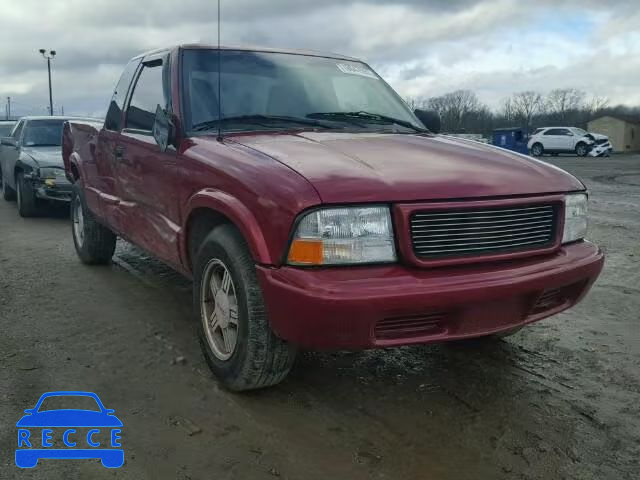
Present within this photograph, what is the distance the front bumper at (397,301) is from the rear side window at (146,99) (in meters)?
1.91

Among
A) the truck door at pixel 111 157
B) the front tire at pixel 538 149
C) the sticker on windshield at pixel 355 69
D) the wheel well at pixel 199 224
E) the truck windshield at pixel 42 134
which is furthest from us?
the front tire at pixel 538 149

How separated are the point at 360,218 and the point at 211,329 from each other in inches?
47.8

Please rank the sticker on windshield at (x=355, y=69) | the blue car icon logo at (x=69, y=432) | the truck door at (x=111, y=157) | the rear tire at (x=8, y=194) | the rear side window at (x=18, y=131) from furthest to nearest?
Result: 1. the rear tire at (x=8, y=194)
2. the rear side window at (x=18, y=131)
3. the truck door at (x=111, y=157)
4. the sticker on windshield at (x=355, y=69)
5. the blue car icon logo at (x=69, y=432)

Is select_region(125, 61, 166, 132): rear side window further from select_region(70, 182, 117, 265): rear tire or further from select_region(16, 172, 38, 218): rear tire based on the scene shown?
select_region(16, 172, 38, 218): rear tire

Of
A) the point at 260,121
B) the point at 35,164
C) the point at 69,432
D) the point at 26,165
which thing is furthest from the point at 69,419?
the point at 26,165

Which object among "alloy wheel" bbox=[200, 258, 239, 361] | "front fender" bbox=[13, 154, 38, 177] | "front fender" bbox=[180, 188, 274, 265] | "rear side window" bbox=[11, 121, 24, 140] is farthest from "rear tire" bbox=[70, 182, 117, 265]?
"rear side window" bbox=[11, 121, 24, 140]

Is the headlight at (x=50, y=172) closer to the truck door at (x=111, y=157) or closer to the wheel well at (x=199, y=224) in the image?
the truck door at (x=111, y=157)

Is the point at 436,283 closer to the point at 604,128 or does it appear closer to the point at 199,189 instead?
the point at 199,189

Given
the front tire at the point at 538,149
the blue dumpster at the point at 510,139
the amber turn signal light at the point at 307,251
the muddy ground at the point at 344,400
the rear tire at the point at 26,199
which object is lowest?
the muddy ground at the point at 344,400

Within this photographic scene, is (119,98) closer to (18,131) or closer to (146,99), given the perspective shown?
(146,99)

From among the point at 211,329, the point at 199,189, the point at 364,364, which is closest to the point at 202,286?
the point at 211,329

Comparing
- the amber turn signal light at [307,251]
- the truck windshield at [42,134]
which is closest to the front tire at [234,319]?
the amber turn signal light at [307,251]

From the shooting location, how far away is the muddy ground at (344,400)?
2.48 m

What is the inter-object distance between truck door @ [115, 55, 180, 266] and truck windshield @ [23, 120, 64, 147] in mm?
6305
